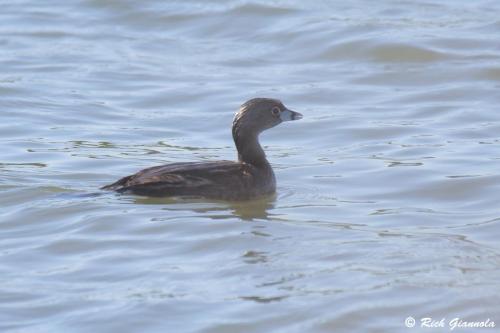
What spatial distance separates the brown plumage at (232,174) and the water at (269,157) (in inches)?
4.8

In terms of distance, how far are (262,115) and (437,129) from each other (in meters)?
2.34

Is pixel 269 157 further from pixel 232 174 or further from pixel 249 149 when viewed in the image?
pixel 232 174

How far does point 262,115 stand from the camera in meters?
12.5

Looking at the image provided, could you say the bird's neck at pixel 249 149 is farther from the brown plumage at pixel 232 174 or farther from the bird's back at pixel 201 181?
the bird's back at pixel 201 181

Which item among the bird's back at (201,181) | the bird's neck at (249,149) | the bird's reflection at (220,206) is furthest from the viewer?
the bird's neck at (249,149)

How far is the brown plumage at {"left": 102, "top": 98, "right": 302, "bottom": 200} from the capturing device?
460 inches

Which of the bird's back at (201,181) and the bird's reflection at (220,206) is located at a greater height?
the bird's back at (201,181)

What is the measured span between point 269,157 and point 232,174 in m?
1.67

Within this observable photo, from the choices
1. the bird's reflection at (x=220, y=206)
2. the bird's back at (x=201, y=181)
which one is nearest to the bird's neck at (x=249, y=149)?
the bird's back at (x=201, y=181)

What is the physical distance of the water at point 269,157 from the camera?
356 inches

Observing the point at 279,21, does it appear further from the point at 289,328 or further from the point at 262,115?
the point at 289,328

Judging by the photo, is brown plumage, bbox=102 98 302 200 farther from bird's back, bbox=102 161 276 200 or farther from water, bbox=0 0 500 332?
water, bbox=0 0 500 332

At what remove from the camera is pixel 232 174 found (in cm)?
1198

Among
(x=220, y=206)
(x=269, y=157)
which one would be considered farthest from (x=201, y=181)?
(x=269, y=157)
